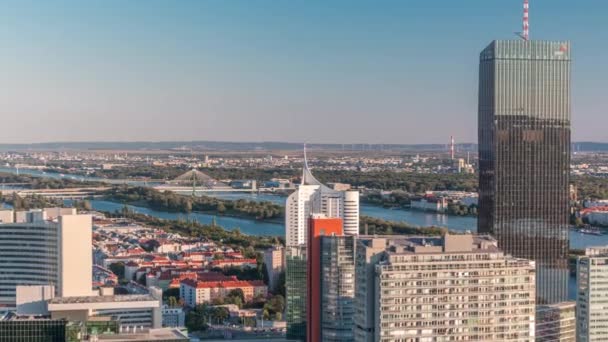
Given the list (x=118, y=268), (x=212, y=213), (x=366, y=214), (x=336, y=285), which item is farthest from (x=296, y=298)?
(x=212, y=213)

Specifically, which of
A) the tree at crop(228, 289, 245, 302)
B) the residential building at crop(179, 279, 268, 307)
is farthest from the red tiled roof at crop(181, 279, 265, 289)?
the tree at crop(228, 289, 245, 302)

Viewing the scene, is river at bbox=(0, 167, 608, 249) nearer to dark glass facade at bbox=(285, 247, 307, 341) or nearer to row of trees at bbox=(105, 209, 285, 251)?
row of trees at bbox=(105, 209, 285, 251)

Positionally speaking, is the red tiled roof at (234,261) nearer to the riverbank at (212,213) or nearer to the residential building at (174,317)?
the residential building at (174,317)

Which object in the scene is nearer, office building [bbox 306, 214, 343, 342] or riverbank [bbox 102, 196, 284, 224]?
office building [bbox 306, 214, 343, 342]

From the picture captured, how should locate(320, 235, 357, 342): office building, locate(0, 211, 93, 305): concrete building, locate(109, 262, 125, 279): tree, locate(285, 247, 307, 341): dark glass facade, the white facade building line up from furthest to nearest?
1. the white facade building
2. locate(109, 262, 125, 279): tree
3. locate(285, 247, 307, 341): dark glass facade
4. locate(0, 211, 93, 305): concrete building
5. locate(320, 235, 357, 342): office building

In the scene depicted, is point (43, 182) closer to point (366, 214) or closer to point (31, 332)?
point (366, 214)

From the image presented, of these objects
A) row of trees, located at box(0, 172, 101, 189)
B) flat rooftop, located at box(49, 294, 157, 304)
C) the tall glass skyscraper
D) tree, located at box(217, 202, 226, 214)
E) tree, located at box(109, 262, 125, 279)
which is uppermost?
the tall glass skyscraper
